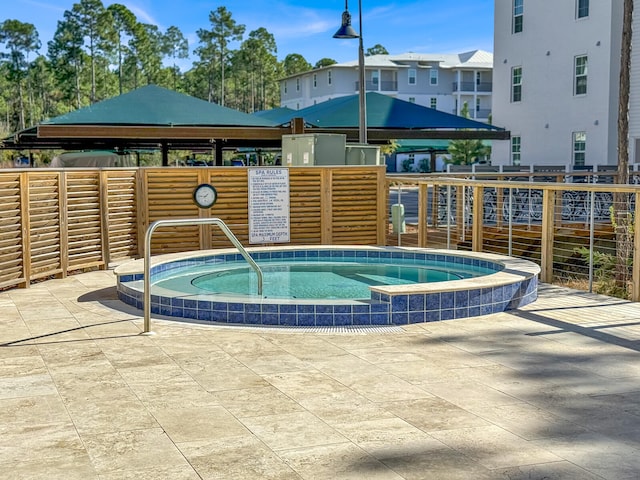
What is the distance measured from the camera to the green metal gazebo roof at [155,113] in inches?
570

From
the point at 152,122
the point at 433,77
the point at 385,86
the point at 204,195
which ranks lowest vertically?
the point at 204,195

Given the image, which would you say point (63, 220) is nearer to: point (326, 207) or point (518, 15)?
point (326, 207)

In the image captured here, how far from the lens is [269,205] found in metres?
13.4

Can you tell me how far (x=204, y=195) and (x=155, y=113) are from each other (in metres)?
2.82

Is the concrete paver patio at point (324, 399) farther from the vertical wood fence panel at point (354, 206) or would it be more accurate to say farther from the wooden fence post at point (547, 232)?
the vertical wood fence panel at point (354, 206)

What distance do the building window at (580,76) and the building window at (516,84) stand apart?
2721 mm

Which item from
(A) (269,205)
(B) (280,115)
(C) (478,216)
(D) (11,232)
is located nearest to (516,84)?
(B) (280,115)

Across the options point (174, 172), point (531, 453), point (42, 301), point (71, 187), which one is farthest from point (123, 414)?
point (174, 172)

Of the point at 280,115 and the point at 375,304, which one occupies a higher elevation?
the point at 280,115

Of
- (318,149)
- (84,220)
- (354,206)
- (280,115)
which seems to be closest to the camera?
(84,220)

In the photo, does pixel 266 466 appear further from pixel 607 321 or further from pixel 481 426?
pixel 607 321

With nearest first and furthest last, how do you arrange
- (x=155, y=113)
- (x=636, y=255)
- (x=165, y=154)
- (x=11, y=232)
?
(x=636, y=255) → (x=11, y=232) → (x=155, y=113) → (x=165, y=154)

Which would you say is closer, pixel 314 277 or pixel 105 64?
pixel 314 277

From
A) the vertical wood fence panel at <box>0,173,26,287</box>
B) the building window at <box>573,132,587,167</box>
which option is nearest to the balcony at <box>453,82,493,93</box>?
the building window at <box>573,132,587,167</box>
